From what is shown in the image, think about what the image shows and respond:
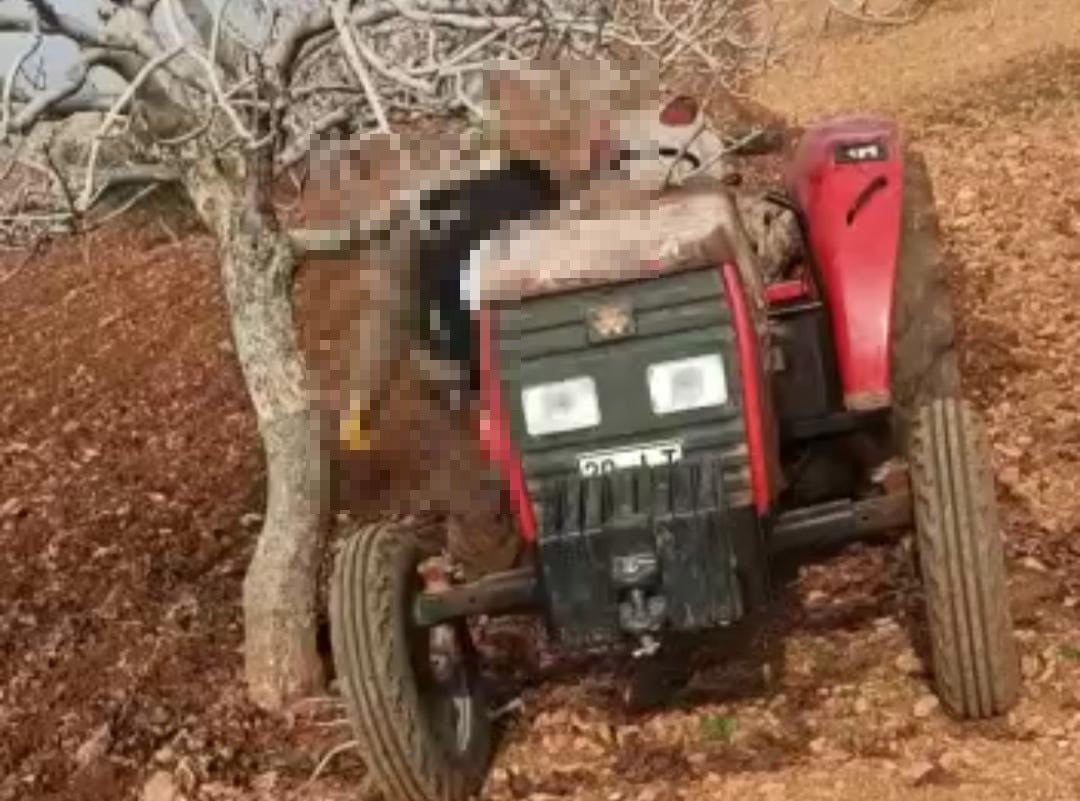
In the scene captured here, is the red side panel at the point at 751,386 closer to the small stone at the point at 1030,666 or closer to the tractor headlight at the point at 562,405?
the tractor headlight at the point at 562,405

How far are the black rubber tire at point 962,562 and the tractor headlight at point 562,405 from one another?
29.2 inches

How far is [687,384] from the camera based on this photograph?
4.30 m

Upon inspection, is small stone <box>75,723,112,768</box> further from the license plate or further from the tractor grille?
the license plate

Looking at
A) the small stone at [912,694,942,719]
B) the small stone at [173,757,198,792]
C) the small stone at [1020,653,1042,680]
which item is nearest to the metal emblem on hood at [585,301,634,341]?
the small stone at [912,694,942,719]

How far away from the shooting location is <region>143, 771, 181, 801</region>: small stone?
5094 millimetres

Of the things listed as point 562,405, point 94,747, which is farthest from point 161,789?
point 562,405

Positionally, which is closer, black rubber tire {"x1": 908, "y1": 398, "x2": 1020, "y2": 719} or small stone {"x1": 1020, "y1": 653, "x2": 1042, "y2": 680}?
black rubber tire {"x1": 908, "y1": 398, "x2": 1020, "y2": 719}

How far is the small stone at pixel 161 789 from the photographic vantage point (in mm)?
5094

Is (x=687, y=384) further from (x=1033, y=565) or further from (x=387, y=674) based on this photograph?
(x=1033, y=565)

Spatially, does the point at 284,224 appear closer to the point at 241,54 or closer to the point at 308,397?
the point at 308,397

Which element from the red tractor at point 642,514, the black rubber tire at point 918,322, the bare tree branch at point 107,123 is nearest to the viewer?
the bare tree branch at point 107,123

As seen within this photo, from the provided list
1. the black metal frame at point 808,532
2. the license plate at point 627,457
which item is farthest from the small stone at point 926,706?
the license plate at point 627,457

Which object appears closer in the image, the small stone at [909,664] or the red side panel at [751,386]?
the red side panel at [751,386]

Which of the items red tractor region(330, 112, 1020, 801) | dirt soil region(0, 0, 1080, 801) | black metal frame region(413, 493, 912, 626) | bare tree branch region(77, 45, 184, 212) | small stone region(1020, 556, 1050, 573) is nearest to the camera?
bare tree branch region(77, 45, 184, 212)
